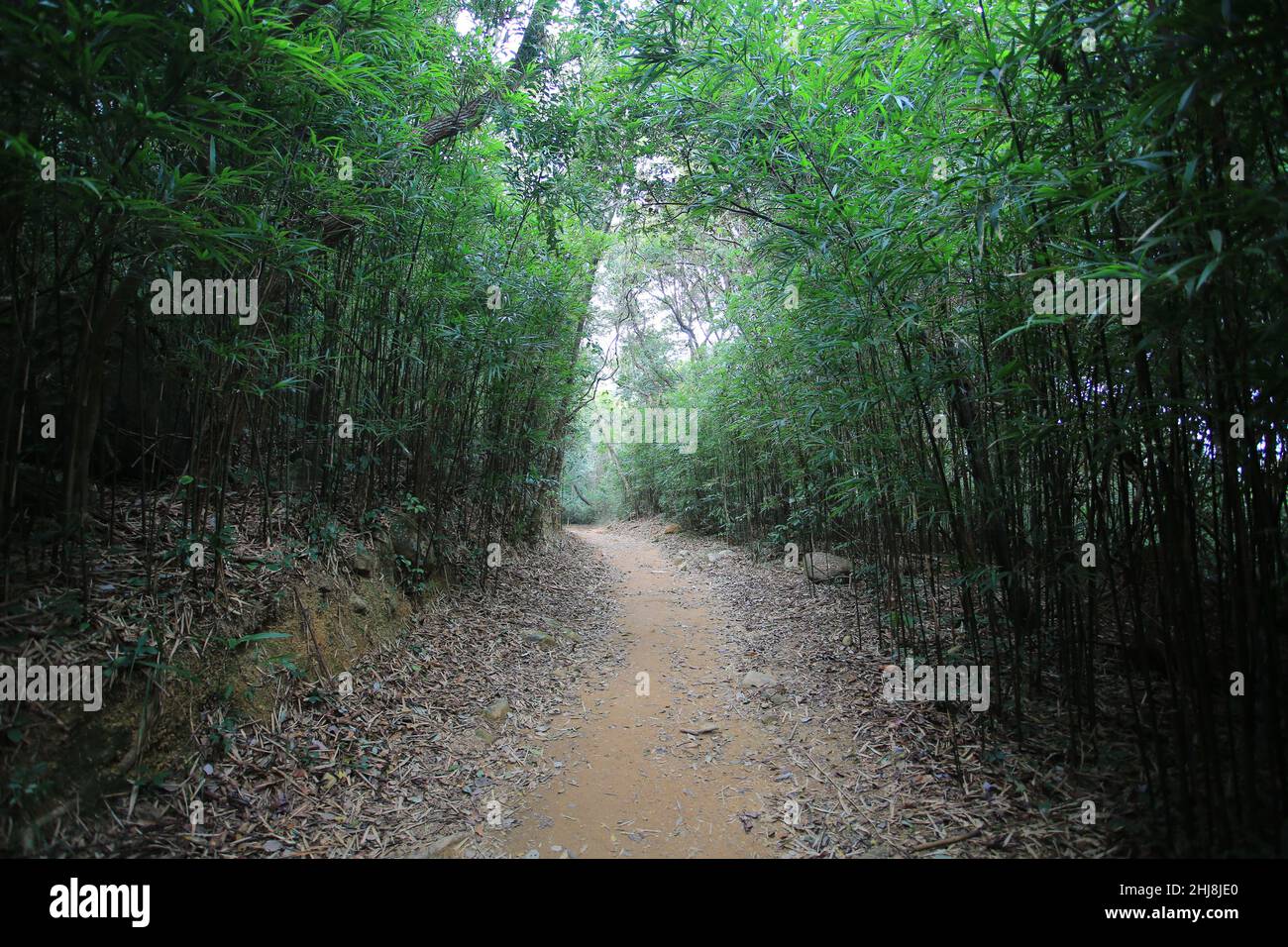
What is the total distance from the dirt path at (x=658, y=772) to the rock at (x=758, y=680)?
0.34 feet

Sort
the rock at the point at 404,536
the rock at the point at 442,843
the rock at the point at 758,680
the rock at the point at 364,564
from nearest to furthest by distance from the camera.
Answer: the rock at the point at 442,843, the rock at the point at 364,564, the rock at the point at 758,680, the rock at the point at 404,536

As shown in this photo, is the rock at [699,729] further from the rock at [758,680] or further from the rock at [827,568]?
the rock at [827,568]

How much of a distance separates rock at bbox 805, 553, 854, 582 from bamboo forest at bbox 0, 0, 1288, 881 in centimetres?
119

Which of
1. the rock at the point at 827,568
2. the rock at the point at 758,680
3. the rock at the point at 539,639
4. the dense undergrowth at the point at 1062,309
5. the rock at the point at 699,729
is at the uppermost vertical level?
the dense undergrowth at the point at 1062,309

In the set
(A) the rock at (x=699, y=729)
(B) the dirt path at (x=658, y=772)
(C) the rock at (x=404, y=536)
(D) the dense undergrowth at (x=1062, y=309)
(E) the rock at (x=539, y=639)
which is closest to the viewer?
(D) the dense undergrowth at (x=1062, y=309)

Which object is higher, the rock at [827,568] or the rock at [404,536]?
the rock at [404,536]

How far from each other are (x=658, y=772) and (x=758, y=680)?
116cm

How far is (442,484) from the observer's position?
13.1 feet

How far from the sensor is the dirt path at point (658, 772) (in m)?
1.92

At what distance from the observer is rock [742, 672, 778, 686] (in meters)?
3.28

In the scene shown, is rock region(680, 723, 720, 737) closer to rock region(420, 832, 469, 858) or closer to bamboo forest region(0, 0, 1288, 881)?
bamboo forest region(0, 0, 1288, 881)

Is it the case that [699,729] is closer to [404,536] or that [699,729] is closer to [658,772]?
[658,772]

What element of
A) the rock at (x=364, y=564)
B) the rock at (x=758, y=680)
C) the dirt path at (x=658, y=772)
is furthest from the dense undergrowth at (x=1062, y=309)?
the rock at (x=364, y=564)

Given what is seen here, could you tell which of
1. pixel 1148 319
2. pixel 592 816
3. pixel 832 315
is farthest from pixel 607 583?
pixel 1148 319
